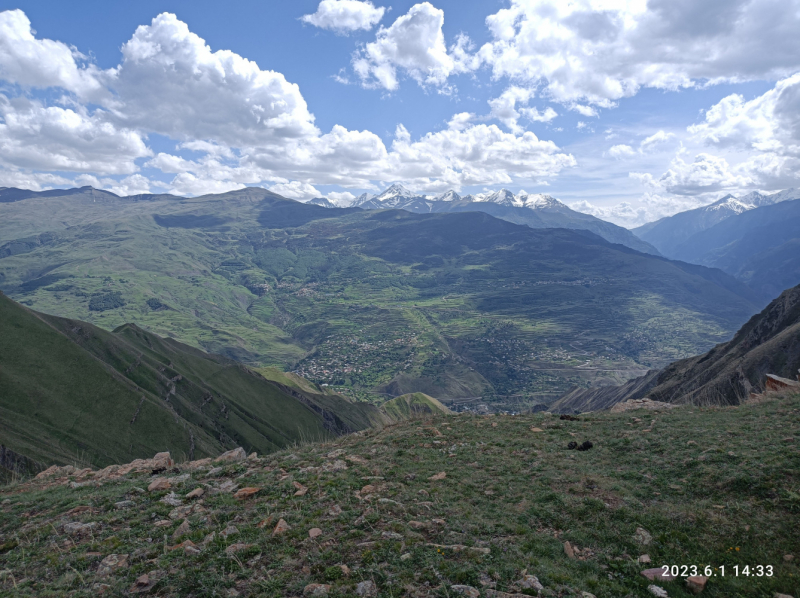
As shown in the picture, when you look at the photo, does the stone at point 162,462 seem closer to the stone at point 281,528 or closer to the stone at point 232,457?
the stone at point 232,457

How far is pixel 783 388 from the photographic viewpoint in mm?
25078

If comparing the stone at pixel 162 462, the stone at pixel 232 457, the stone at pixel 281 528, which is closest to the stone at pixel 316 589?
the stone at pixel 281 528

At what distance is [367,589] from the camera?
8.48 metres

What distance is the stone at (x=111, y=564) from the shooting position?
988 cm

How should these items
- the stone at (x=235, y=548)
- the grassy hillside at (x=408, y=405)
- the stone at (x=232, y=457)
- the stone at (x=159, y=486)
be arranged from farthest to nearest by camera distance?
the grassy hillside at (x=408, y=405) → the stone at (x=232, y=457) → the stone at (x=159, y=486) → the stone at (x=235, y=548)

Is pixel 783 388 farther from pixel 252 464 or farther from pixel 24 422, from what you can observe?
pixel 24 422

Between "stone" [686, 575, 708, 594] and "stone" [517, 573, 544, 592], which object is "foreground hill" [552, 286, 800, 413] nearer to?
"stone" [686, 575, 708, 594]

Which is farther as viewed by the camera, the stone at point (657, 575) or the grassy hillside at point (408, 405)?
the grassy hillside at point (408, 405)

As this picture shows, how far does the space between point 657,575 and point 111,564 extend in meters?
13.1

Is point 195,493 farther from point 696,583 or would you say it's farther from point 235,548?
point 696,583

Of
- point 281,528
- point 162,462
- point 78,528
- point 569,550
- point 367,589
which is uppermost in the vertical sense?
point 367,589

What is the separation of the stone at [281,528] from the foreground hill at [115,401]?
35764mm

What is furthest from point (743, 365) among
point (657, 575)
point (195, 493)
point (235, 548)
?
point (235, 548)

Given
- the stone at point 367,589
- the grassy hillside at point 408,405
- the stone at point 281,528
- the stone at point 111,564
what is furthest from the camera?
the grassy hillside at point 408,405
